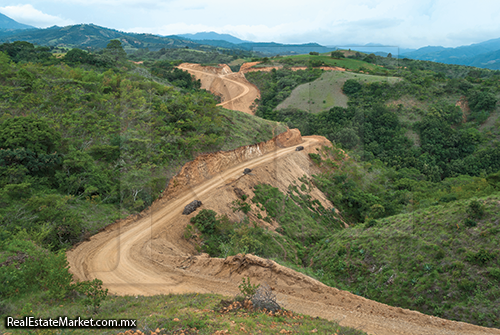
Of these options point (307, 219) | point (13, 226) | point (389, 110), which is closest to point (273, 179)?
point (307, 219)

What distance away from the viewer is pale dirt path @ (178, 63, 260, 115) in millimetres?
65875

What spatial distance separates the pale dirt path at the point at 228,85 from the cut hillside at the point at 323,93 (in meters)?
9.29

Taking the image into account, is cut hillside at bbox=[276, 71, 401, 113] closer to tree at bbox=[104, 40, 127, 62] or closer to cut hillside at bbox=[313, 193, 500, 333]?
tree at bbox=[104, 40, 127, 62]

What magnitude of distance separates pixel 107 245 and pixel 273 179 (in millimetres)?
17691

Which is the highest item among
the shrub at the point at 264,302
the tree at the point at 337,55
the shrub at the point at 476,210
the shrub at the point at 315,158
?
the tree at the point at 337,55

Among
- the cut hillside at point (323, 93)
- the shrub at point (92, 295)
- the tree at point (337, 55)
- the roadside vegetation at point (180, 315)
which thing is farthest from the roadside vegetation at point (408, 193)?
the tree at point (337, 55)

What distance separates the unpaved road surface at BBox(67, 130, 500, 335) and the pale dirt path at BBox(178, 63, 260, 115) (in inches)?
1738

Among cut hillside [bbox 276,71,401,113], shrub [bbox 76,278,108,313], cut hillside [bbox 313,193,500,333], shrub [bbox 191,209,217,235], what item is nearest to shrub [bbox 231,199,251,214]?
shrub [bbox 191,209,217,235]

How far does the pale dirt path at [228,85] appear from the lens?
65.9m

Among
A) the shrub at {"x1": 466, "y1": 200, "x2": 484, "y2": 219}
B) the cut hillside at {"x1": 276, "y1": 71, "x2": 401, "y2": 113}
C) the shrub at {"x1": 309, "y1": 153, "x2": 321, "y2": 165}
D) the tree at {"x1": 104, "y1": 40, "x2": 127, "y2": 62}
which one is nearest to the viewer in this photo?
the shrub at {"x1": 466, "y1": 200, "x2": 484, "y2": 219}

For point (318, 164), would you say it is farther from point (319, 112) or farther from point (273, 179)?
point (319, 112)

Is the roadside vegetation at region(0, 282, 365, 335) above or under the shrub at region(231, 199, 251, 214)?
above

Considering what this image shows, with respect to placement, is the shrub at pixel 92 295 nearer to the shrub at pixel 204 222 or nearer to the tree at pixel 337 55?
the shrub at pixel 204 222

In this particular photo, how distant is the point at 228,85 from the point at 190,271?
64661 mm
